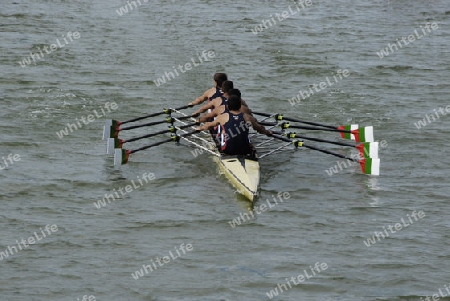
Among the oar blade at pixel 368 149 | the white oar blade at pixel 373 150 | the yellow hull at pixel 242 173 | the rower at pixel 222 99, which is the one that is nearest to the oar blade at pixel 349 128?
the oar blade at pixel 368 149

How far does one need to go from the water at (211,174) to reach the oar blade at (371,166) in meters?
0.29

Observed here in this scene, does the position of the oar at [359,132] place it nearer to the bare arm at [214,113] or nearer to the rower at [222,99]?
the rower at [222,99]

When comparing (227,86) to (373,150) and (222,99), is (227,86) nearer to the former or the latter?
(222,99)

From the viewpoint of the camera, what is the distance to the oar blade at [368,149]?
19.1m

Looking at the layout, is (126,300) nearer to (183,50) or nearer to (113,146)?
(113,146)

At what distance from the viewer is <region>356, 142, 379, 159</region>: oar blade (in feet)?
62.7

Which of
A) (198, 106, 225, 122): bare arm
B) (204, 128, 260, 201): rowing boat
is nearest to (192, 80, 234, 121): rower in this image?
(198, 106, 225, 122): bare arm

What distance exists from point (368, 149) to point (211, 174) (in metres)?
3.79

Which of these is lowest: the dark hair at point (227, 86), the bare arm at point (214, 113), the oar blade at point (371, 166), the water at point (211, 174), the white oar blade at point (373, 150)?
the water at point (211, 174)

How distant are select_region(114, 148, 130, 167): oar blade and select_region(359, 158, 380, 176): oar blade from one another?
5605 millimetres

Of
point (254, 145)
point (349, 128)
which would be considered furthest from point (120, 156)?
point (349, 128)

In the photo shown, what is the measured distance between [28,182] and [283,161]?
6.25 metres

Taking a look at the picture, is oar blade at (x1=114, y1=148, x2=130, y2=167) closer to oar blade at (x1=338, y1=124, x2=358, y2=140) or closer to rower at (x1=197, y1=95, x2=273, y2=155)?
rower at (x1=197, y1=95, x2=273, y2=155)

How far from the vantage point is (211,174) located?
62.4ft
